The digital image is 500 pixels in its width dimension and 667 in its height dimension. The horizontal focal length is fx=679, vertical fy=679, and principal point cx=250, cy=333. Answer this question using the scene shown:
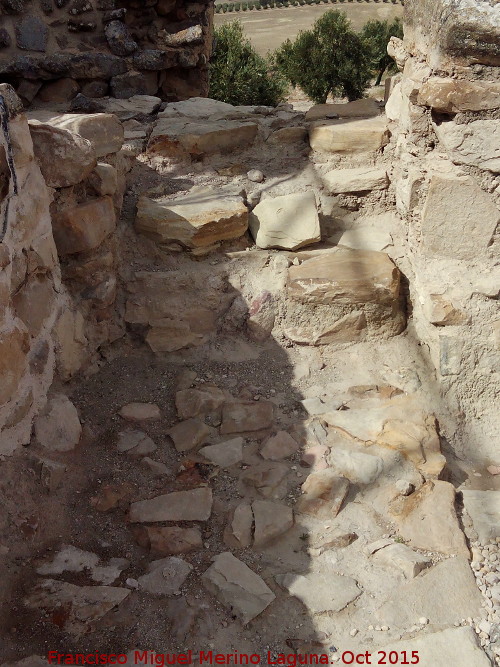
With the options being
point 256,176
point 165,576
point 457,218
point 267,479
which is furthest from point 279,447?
point 256,176

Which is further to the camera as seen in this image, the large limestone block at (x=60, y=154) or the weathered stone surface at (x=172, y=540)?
the large limestone block at (x=60, y=154)

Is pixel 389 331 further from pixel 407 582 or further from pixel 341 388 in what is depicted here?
pixel 407 582

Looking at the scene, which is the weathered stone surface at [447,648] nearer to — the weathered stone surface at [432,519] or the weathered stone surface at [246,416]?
the weathered stone surface at [432,519]

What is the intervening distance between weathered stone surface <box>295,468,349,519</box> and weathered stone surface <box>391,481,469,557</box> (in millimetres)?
184

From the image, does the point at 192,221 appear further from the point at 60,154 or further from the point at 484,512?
the point at 484,512

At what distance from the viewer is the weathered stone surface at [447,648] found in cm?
177

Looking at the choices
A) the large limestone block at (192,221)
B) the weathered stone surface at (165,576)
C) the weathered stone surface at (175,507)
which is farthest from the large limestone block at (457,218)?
the weathered stone surface at (165,576)

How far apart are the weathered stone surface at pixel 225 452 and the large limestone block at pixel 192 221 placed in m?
0.95

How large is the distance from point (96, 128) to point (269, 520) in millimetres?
1722

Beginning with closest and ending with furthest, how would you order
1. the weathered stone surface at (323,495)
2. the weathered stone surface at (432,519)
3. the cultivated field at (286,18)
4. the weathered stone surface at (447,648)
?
the weathered stone surface at (447,648)
the weathered stone surface at (432,519)
the weathered stone surface at (323,495)
the cultivated field at (286,18)

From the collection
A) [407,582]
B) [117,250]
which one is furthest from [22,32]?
[407,582]

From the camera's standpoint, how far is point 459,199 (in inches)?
107

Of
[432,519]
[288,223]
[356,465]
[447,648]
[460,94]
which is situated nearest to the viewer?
[447,648]

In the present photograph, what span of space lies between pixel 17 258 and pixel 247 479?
1.05 meters
